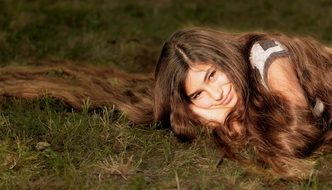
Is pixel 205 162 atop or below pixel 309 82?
below

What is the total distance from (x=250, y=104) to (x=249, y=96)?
5 cm

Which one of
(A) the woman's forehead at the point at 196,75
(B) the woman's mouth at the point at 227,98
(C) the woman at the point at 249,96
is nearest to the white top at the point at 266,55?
(C) the woman at the point at 249,96

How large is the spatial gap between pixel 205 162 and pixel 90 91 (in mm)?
1469

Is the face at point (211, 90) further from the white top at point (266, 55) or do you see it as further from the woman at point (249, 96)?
the white top at point (266, 55)

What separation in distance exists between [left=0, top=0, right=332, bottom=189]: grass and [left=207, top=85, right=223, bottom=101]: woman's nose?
285 mm

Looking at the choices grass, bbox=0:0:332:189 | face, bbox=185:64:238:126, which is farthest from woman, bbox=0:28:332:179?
grass, bbox=0:0:332:189

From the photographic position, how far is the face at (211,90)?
3.63 metres

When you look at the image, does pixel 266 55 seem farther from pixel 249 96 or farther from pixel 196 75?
pixel 196 75

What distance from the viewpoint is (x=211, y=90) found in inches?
142

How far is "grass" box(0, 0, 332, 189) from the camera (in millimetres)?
3176

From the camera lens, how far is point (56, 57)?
5.48 m

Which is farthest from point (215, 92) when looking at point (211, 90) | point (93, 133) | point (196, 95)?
point (93, 133)

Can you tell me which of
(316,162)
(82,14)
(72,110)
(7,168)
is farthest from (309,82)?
(82,14)

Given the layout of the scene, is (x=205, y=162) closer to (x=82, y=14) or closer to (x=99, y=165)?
(x=99, y=165)
